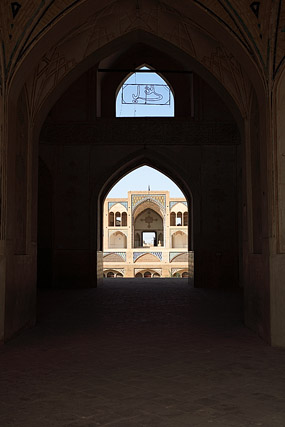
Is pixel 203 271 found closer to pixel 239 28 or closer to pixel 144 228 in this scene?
pixel 239 28

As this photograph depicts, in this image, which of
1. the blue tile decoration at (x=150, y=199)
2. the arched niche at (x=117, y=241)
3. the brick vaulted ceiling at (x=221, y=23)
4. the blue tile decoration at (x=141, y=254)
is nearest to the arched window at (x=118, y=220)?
the arched niche at (x=117, y=241)

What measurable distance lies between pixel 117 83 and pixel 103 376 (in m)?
12.3

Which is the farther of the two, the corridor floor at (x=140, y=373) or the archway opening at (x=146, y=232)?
the archway opening at (x=146, y=232)

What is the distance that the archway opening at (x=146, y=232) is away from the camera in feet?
117

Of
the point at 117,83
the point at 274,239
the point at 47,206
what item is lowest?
the point at 274,239

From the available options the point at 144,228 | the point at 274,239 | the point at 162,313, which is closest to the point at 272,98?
the point at 274,239

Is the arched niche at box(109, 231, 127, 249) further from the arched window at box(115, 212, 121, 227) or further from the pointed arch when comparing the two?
the pointed arch

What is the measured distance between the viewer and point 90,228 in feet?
45.5

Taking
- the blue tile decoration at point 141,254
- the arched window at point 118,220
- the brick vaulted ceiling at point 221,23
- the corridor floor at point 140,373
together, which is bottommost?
the corridor floor at point 140,373

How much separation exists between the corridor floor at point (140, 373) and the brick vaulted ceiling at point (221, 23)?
334 centimetres

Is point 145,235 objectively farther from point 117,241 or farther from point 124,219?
point 124,219

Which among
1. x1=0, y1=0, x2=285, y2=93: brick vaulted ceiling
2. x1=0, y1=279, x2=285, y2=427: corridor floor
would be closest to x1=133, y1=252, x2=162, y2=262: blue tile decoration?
x1=0, y1=279, x2=285, y2=427: corridor floor

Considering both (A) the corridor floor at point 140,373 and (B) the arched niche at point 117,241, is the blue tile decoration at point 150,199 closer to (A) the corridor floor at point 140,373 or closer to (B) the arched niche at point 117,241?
(B) the arched niche at point 117,241

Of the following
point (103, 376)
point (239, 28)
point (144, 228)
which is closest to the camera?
point (103, 376)
